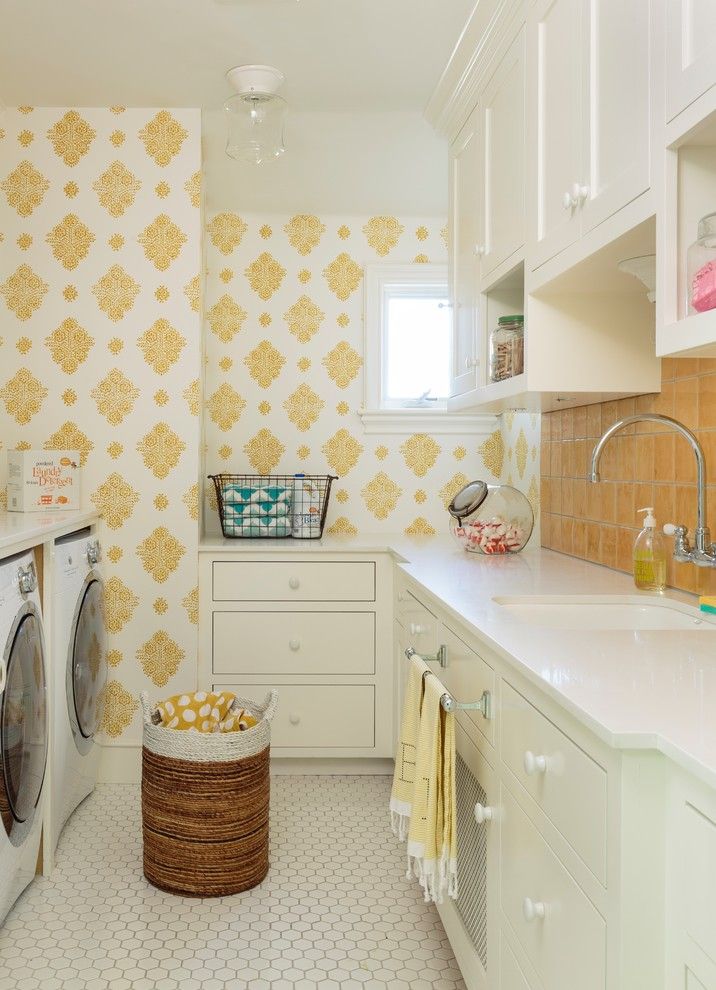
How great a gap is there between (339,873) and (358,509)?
163 cm

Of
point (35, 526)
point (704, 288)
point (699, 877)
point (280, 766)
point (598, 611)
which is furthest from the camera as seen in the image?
point (280, 766)

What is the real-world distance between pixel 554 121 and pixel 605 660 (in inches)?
49.2

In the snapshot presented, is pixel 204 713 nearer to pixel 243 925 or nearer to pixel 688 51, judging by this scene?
pixel 243 925

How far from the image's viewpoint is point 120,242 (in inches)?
128

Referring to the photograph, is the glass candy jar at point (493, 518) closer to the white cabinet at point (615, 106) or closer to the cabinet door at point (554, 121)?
the cabinet door at point (554, 121)

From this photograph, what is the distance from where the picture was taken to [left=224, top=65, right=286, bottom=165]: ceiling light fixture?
2.84 meters

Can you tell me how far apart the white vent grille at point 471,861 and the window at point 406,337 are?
2.16 meters

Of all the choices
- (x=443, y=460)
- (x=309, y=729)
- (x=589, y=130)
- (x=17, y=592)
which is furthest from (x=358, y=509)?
(x=589, y=130)

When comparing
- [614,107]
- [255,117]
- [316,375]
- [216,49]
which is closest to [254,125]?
[255,117]

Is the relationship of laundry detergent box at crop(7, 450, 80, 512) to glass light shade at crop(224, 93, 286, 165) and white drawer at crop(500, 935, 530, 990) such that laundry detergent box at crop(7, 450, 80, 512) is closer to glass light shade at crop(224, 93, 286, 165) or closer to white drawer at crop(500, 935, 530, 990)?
glass light shade at crop(224, 93, 286, 165)

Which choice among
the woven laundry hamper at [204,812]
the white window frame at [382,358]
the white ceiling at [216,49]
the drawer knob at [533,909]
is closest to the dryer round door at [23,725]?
the woven laundry hamper at [204,812]

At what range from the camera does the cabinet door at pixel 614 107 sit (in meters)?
1.46

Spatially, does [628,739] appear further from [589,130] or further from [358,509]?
[358,509]

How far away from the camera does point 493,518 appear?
2893mm
